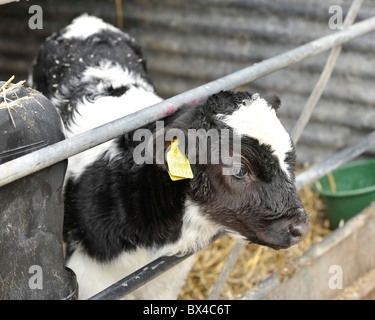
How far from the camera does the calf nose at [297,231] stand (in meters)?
2.31

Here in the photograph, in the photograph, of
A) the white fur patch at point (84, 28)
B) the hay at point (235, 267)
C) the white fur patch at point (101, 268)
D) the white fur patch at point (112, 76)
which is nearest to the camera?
the white fur patch at point (101, 268)

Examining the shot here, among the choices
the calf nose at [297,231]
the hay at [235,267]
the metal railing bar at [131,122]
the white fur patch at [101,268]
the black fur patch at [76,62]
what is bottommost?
the hay at [235,267]

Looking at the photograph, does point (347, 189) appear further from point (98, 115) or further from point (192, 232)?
point (98, 115)

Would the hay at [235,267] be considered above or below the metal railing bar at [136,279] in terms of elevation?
below

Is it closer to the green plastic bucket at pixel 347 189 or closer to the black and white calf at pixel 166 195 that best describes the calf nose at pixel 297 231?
the black and white calf at pixel 166 195

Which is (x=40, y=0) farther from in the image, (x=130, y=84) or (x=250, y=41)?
(x=130, y=84)

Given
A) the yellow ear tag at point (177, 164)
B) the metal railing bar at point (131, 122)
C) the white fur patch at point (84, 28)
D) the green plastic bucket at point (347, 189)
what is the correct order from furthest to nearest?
1. the green plastic bucket at point (347, 189)
2. the white fur patch at point (84, 28)
3. the yellow ear tag at point (177, 164)
4. the metal railing bar at point (131, 122)

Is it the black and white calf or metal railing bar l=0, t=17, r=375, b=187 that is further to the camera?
the black and white calf

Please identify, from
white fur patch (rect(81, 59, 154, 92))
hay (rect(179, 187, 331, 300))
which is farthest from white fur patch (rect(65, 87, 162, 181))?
hay (rect(179, 187, 331, 300))

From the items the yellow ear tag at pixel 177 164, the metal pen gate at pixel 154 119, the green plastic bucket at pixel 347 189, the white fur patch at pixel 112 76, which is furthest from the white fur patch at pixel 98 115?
the green plastic bucket at pixel 347 189

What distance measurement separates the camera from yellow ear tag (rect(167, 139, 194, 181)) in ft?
7.47

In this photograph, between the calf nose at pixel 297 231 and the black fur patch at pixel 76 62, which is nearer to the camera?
the calf nose at pixel 297 231

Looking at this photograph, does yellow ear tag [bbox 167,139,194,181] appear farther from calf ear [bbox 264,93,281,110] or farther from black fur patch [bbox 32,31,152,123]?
black fur patch [bbox 32,31,152,123]
